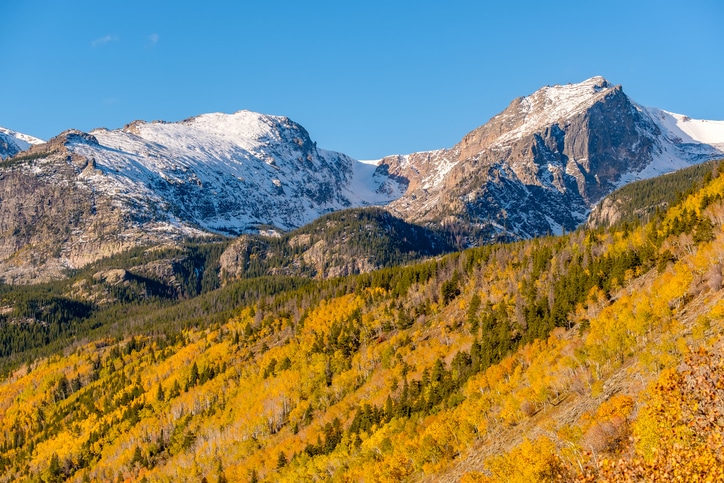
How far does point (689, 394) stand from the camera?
96.9ft

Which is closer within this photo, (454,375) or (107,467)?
(454,375)

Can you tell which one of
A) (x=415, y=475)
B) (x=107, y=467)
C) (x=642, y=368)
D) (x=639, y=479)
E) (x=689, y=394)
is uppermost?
(x=689, y=394)

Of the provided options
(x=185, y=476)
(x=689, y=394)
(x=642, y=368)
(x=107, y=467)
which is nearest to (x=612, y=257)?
(x=642, y=368)

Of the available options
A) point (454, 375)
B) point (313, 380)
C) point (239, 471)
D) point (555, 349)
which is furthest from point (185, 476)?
point (555, 349)

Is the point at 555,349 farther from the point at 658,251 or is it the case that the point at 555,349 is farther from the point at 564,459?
the point at 564,459

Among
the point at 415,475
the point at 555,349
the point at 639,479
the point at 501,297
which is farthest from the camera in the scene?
the point at 501,297

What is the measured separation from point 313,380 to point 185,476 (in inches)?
1689

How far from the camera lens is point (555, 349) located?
396ft

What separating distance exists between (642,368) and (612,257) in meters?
78.3

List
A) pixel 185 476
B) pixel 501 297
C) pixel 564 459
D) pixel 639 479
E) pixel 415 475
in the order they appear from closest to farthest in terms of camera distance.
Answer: pixel 639 479
pixel 564 459
pixel 415 475
pixel 185 476
pixel 501 297

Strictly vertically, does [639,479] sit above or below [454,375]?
above

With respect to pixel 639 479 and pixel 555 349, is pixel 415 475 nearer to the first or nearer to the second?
pixel 555 349

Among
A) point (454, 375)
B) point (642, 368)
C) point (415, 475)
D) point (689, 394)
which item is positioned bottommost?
point (415, 475)

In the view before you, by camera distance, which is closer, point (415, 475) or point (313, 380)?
point (415, 475)
